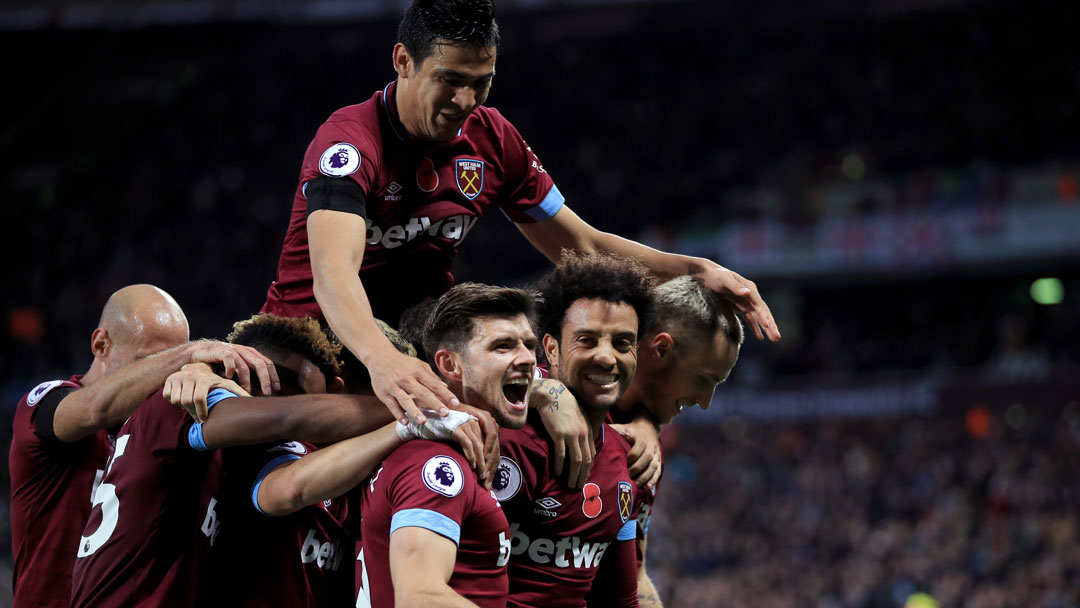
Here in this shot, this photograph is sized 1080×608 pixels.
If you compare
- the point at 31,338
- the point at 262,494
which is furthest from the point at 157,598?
the point at 31,338

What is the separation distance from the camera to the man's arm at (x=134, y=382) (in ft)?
14.0

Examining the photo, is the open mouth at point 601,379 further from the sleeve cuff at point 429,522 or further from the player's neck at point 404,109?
the player's neck at point 404,109

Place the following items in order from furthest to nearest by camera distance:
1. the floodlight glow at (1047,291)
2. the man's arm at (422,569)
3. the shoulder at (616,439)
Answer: the floodlight glow at (1047,291) < the shoulder at (616,439) < the man's arm at (422,569)

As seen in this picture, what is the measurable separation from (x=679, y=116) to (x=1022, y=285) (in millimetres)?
10227

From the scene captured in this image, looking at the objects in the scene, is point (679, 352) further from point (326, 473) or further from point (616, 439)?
point (326, 473)

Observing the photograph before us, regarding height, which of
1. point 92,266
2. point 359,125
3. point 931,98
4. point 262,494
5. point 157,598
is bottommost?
point 157,598

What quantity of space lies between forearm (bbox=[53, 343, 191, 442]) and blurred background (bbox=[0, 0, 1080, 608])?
17.3 m

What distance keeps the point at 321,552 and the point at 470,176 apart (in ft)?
5.42

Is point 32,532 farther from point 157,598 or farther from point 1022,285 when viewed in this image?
point 1022,285

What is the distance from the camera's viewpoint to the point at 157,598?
13.8ft

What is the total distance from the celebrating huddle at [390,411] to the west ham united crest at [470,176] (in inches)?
0.4

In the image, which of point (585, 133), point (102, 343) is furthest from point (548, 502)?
point (585, 133)

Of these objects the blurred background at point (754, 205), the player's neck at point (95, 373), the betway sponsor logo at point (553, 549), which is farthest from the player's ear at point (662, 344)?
the blurred background at point (754, 205)

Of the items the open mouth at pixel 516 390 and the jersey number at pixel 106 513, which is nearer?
the open mouth at pixel 516 390
